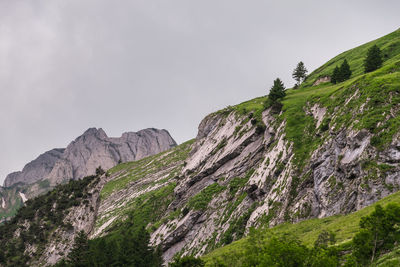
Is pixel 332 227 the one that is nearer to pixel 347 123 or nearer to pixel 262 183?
pixel 347 123

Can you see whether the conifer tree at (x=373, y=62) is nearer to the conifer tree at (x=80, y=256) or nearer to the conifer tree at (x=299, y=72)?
the conifer tree at (x=299, y=72)

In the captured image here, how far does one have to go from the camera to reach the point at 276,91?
8238 centimetres

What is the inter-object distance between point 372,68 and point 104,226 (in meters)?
122

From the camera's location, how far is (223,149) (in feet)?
288

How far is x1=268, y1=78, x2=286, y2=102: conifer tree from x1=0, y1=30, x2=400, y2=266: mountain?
251 centimetres

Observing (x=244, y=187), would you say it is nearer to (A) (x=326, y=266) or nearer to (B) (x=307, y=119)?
(B) (x=307, y=119)

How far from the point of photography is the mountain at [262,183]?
36.8m

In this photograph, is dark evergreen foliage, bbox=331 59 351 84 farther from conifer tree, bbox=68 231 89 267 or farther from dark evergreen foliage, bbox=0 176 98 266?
dark evergreen foliage, bbox=0 176 98 266

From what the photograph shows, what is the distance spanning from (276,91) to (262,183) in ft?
121

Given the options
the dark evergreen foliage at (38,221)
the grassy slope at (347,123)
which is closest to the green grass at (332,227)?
the grassy slope at (347,123)

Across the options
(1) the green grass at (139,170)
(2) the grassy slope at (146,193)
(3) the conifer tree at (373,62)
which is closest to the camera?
(3) the conifer tree at (373,62)

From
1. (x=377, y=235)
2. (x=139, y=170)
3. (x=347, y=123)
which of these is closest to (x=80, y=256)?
(x=377, y=235)

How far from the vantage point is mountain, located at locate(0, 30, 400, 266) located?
36.8 meters

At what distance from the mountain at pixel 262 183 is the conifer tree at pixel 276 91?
98.8 inches
